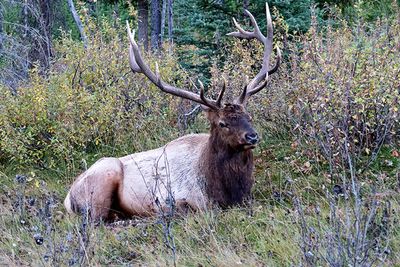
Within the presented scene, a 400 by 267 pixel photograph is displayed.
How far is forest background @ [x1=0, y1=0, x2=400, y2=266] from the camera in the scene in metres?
4.46

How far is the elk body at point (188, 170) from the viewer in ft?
20.4

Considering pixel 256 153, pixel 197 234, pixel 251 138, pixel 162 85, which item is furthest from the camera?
pixel 256 153

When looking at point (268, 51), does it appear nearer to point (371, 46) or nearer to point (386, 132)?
point (371, 46)

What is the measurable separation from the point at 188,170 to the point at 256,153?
1.16 m

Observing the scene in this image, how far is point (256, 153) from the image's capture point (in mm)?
7512

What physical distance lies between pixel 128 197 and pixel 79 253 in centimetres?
244

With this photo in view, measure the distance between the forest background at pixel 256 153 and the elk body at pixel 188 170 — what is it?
362mm

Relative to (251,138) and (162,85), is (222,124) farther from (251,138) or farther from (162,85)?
(162,85)

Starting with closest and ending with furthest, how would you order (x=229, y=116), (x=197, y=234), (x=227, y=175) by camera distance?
(x=197, y=234), (x=229, y=116), (x=227, y=175)

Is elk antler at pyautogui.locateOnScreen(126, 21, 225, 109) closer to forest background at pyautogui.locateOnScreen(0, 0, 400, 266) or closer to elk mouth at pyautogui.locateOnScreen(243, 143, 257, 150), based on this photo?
elk mouth at pyautogui.locateOnScreen(243, 143, 257, 150)

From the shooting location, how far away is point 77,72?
911 cm

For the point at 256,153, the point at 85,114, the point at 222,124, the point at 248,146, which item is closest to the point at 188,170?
the point at 222,124

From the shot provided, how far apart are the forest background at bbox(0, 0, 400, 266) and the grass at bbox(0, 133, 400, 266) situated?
2 centimetres

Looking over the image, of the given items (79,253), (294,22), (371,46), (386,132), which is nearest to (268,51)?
(371,46)
